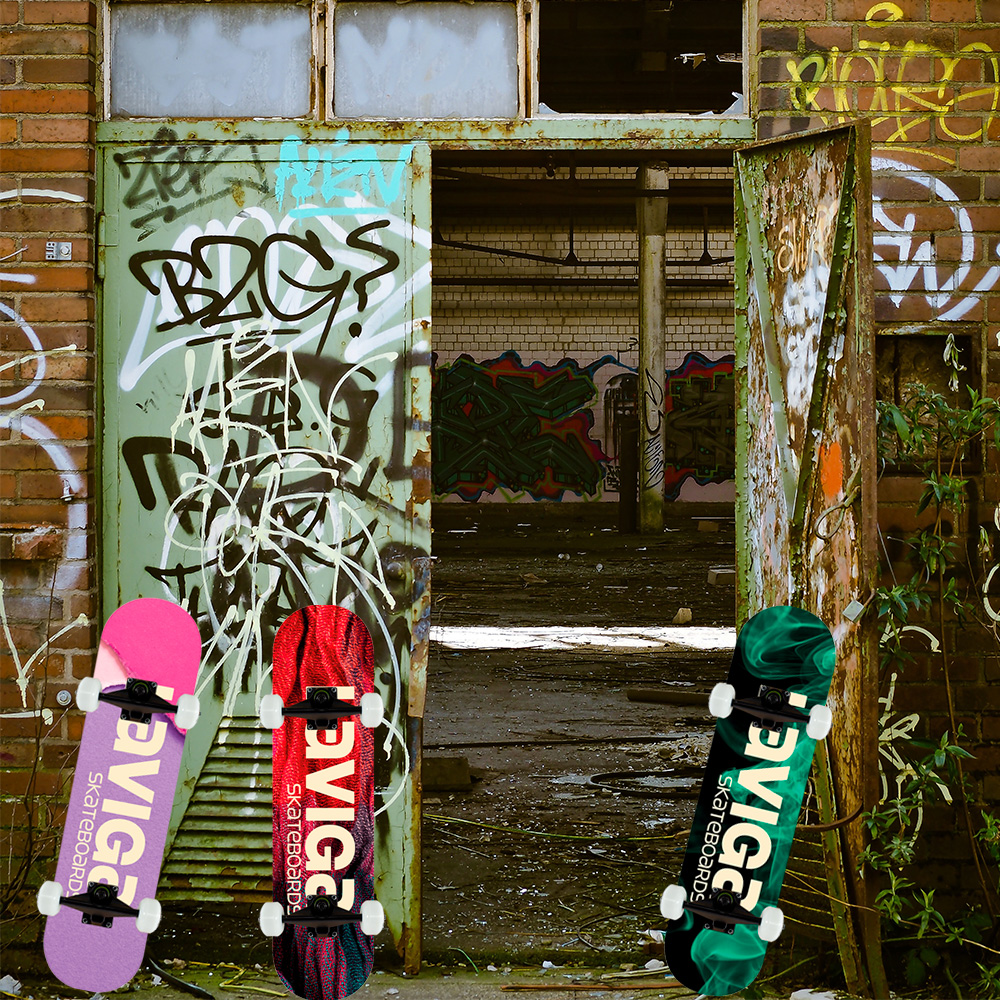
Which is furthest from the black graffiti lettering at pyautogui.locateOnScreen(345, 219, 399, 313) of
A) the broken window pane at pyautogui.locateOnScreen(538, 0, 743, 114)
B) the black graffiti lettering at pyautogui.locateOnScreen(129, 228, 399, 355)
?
the broken window pane at pyautogui.locateOnScreen(538, 0, 743, 114)

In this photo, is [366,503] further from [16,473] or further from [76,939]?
[76,939]

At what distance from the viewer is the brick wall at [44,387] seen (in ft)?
9.93

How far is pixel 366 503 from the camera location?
3105 millimetres

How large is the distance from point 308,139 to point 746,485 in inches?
61.7

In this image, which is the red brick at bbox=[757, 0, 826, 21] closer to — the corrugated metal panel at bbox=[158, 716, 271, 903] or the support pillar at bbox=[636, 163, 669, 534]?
the corrugated metal panel at bbox=[158, 716, 271, 903]

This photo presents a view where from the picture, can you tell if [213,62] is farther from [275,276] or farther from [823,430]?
[823,430]

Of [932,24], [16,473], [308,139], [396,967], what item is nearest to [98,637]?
[16,473]

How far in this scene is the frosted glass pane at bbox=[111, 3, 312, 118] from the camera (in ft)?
10.2

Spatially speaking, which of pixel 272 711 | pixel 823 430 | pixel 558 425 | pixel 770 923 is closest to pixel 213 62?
pixel 272 711

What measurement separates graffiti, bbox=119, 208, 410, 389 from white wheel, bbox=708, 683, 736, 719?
4.31 feet

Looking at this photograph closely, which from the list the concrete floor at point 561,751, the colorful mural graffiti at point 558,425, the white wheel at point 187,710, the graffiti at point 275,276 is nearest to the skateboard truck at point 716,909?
the concrete floor at point 561,751

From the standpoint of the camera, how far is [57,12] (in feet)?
9.92

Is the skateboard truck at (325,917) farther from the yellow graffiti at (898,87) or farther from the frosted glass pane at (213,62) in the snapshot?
the yellow graffiti at (898,87)

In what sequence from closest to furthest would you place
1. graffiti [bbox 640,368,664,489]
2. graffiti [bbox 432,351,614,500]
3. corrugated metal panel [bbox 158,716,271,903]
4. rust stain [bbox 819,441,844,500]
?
rust stain [bbox 819,441,844,500] < corrugated metal panel [bbox 158,716,271,903] < graffiti [bbox 640,368,664,489] < graffiti [bbox 432,351,614,500]
